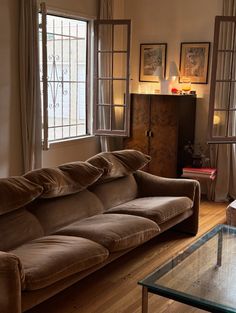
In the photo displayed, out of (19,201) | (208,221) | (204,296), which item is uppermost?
(19,201)

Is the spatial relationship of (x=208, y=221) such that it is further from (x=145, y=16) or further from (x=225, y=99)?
(x=145, y=16)

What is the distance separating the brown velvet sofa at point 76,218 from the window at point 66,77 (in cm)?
142

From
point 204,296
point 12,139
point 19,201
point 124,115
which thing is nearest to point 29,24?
point 12,139

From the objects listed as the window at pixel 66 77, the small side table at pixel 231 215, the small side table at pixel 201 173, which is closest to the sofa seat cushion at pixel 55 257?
the small side table at pixel 231 215

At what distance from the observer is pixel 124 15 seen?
240 inches

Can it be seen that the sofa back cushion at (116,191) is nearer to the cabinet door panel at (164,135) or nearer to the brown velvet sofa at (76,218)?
the brown velvet sofa at (76,218)

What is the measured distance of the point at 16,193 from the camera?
2943mm

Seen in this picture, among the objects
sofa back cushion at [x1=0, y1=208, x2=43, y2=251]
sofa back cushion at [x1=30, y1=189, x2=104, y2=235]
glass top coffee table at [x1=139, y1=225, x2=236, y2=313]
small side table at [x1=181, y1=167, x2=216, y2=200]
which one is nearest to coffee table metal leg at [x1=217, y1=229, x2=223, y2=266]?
glass top coffee table at [x1=139, y1=225, x2=236, y2=313]

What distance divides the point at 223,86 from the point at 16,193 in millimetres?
3252

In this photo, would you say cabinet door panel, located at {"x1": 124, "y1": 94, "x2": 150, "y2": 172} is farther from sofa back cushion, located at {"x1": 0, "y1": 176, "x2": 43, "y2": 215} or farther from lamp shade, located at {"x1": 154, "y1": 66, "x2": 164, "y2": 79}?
sofa back cushion, located at {"x1": 0, "y1": 176, "x2": 43, "y2": 215}

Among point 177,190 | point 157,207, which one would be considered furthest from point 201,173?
point 157,207

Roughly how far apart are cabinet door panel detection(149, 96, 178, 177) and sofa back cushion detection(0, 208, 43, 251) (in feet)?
8.90

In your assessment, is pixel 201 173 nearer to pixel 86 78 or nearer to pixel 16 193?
pixel 86 78

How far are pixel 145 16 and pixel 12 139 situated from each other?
104 inches
